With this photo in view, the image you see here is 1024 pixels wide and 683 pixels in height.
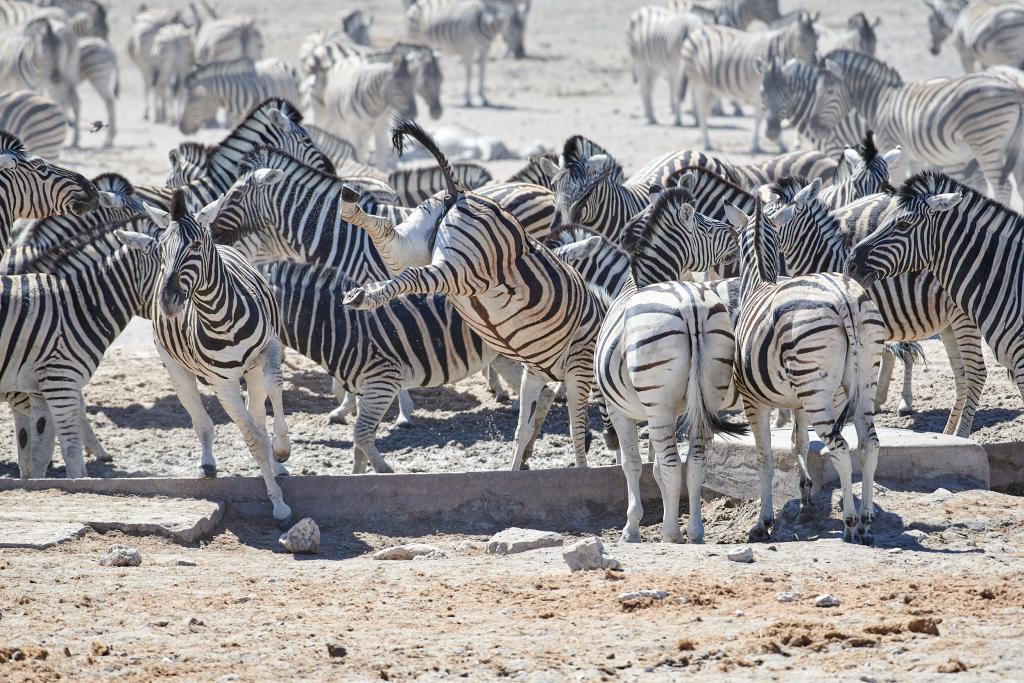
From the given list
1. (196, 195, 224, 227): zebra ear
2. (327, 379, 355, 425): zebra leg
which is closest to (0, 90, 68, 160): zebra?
(327, 379, 355, 425): zebra leg

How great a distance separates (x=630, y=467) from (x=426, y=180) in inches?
244

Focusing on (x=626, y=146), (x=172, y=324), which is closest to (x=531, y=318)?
(x=172, y=324)

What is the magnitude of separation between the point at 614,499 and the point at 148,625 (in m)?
2.81

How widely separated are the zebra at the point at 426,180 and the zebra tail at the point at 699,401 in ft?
20.3

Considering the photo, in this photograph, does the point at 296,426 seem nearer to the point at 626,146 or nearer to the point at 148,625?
the point at 148,625

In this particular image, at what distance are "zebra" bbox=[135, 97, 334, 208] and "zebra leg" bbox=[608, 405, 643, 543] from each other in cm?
502

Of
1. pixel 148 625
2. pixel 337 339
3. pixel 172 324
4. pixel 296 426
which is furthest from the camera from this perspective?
pixel 296 426

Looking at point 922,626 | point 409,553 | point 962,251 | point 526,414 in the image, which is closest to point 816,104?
point 962,251

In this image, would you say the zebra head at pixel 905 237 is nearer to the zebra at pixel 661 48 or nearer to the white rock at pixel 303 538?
the white rock at pixel 303 538

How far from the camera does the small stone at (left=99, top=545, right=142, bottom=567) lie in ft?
21.4

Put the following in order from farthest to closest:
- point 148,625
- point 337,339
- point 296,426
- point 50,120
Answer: point 50,120, point 296,426, point 337,339, point 148,625

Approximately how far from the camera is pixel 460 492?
7.60 m

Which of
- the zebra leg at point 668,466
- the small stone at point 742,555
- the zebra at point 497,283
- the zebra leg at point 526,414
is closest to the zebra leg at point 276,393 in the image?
the zebra at point 497,283

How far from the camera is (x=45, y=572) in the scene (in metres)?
6.35
